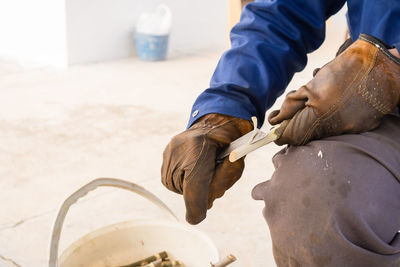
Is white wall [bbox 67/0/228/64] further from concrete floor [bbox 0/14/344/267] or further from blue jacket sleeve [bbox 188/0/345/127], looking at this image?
blue jacket sleeve [bbox 188/0/345/127]

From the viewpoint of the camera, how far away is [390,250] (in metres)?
1.01

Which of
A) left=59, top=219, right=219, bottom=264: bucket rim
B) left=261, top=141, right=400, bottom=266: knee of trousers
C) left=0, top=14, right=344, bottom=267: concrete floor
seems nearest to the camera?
left=261, top=141, right=400, bottom=266: knee of trousers

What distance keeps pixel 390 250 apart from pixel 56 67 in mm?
3455

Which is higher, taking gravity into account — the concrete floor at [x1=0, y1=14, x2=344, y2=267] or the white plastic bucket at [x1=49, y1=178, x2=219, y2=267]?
the white plastic bucket at [x1=49, y1=178, x2=219, y2=267]

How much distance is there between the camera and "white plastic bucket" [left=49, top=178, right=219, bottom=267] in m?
1.36

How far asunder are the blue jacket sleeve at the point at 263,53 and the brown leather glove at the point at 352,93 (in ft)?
0.74

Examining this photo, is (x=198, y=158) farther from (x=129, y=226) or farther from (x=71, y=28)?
(x=71, y=28)

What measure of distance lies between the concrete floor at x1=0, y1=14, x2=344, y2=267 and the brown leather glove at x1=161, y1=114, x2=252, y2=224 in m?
0.58

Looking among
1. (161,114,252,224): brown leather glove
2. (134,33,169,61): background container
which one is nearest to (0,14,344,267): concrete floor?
(134,33,169,61): background container

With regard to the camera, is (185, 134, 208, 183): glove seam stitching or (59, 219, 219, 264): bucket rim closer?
(185, 134, 208, 183): glove seam stitching

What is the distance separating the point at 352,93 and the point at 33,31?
11.7 feet

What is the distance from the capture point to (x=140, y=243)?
4.85 ft

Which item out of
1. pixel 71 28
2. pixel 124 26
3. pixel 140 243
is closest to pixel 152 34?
pixel 124 26

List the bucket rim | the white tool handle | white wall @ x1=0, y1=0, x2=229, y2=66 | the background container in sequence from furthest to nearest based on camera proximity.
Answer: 1. the background container
2. white wall @ x1=0, y1=0, x2=229, y2=66
3. the bucket rim
4. the white tool handle
